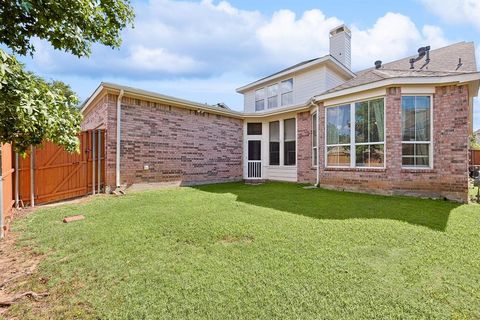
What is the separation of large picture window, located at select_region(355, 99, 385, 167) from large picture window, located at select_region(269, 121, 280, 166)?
449 cm

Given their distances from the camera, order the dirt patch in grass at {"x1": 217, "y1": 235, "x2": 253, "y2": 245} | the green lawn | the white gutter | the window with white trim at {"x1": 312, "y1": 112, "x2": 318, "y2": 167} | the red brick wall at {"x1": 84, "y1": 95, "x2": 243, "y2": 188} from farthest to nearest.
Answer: the window with white trim at {"x1": 312, "y1": 112, "x2": 318, "y2": 167}
the red brick wall at {"x1": 84, "y1": 95, "x2": 243, "y2": 188}
the white gutter
the dirt patch in grass at {"x1": 217, "y1": 235, "x2": 253, "y2": 245}
the green lawn

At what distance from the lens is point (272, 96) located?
1427 cm

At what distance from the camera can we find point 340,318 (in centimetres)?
202

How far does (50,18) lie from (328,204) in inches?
243

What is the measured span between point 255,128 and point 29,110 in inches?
441

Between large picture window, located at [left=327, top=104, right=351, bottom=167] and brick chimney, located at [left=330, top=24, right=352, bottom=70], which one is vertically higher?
brick chimney, located at [left=330, top=24, right=352, bottom=70]

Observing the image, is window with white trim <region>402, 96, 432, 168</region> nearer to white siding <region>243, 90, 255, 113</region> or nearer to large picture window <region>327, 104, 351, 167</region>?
large picture window <region>327, 104, 351, 167</region>

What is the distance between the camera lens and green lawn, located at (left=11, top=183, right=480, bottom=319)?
218 cm

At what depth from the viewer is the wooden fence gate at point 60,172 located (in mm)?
6266

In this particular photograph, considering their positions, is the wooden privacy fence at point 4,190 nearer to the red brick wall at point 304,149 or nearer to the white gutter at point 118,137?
the white gutter at point 118,137

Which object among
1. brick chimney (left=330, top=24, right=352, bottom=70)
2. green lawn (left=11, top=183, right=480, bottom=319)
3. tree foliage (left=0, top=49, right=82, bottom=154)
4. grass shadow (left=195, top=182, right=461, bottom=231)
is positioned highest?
brick chimney (left=330, top=24, right=352, bottom=70)

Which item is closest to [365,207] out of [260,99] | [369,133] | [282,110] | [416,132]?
[369,133]

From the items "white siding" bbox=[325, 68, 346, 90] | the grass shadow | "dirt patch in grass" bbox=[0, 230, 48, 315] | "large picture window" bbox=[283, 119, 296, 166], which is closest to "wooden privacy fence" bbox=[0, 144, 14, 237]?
"dirt patch in grass" bbox=[0, 230, 48, 315]

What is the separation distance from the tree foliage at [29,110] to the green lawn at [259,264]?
163cm
